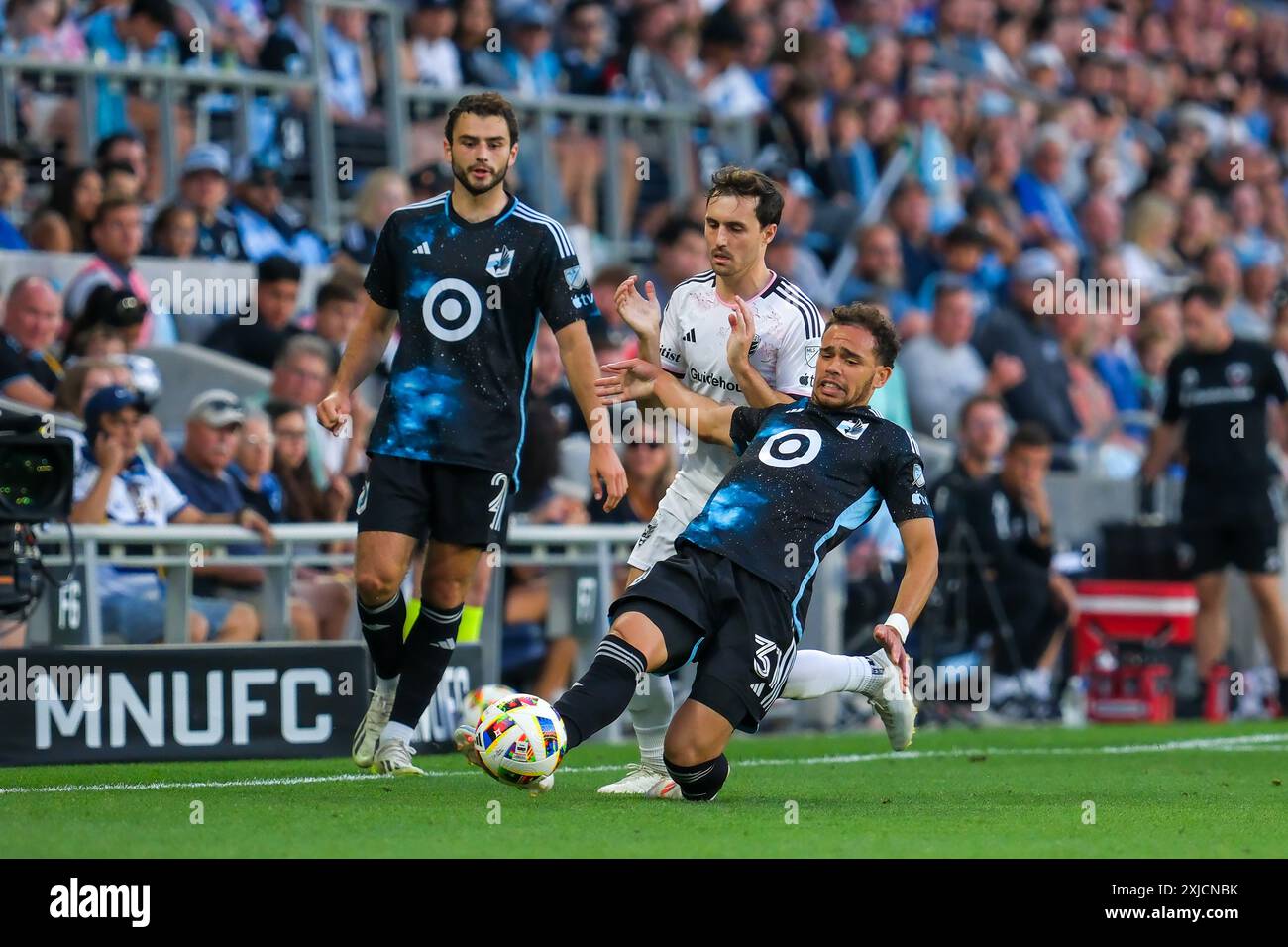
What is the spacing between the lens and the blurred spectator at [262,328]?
1238cm

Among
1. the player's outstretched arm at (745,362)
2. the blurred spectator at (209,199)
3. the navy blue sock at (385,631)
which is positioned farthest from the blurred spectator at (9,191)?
the player's outstretched arm at (745,362)

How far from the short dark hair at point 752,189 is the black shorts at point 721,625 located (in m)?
1.30

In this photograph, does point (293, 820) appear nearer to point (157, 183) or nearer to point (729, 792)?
point (729, 792)

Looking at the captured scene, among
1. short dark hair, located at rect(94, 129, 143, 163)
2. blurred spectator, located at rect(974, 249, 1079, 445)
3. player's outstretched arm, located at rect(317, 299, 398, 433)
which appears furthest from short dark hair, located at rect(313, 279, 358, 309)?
blurred spectator, located at rect(974, 249, 1079, 445)

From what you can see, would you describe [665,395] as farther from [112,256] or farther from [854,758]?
[112,256]

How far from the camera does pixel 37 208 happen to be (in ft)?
41.0

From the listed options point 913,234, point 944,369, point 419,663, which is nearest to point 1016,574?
point 944,369

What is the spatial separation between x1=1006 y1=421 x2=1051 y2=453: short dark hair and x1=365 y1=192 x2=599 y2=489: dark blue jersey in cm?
624

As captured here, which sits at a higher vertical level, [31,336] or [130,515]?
[31,336]

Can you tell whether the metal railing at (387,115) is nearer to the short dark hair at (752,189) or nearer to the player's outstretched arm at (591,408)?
the player's outstretched arm at (591,408)

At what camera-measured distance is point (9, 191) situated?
12.1m

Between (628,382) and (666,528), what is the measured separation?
25.6 inches

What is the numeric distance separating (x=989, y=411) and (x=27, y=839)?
8.88 metres
